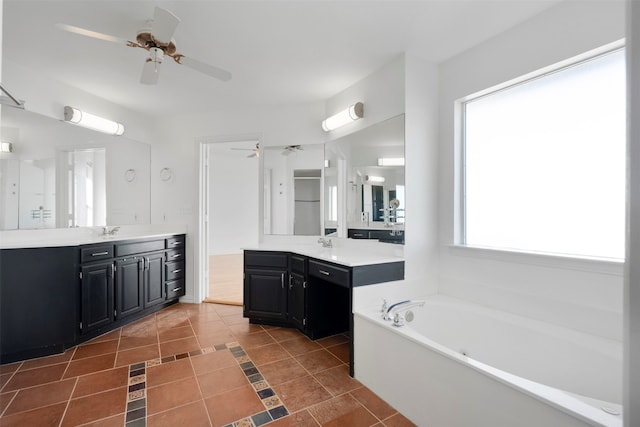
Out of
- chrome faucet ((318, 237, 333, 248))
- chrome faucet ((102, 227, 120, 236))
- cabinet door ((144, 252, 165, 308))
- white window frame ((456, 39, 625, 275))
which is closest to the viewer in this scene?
white window frame ((456, 39, 625, 275))

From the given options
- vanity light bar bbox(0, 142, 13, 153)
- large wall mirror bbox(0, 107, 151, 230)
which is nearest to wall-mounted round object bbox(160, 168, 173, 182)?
large wall mirror bbox(0, 107, 151, 230)

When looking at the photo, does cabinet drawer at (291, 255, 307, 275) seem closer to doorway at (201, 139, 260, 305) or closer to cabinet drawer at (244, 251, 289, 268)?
cabinet drawer at (244, 251, 289, 268)

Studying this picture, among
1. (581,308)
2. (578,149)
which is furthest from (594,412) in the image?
(578,149)

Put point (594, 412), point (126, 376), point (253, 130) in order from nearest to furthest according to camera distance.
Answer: point (594, 412)
point (126, 376)
point (253, 130)

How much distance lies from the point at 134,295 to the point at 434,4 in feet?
12.2

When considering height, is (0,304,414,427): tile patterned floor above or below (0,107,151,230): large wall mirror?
below

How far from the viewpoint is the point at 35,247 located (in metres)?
2.47

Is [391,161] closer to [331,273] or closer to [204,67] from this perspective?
[331,273]

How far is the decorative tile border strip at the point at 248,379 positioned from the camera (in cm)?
175

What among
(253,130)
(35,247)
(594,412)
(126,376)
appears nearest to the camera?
(594,412)

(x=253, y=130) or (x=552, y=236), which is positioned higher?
(x=253, y=130)

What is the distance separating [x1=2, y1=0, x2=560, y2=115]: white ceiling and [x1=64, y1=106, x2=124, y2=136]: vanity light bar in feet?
0.94

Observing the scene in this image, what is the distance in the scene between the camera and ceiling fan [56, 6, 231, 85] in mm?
1733

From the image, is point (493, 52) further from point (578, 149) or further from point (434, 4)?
point (578, 149)
